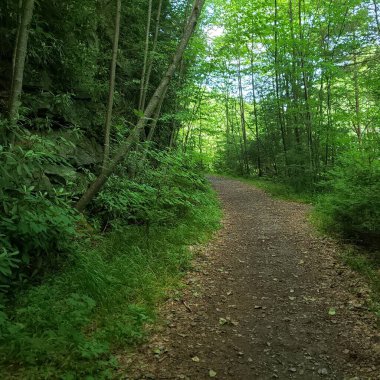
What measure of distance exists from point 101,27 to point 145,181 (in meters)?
4.95

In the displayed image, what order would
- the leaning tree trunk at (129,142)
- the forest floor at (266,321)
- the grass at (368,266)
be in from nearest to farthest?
the forest floor at (266,321) → the grass at (368,266) → the leaning tree trunk at (129,142)

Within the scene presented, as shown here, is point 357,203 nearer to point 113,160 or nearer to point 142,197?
point 142,197

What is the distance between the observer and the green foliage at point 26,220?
148 inches

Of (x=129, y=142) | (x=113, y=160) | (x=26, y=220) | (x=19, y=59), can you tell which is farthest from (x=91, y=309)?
(x=19, y=59)

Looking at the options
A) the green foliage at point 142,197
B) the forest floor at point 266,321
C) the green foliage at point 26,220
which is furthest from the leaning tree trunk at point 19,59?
the forest floor at point 266,321

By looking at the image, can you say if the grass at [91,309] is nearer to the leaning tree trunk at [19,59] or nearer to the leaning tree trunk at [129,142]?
the leaning tree trunk at [129,142]

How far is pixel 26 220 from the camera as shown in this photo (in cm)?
389

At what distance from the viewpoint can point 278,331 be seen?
13.6 feet

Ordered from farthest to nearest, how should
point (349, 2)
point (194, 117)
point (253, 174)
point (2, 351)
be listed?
point (253, 174) < point (194, 117) < point (349, 2) < point (2, 351)

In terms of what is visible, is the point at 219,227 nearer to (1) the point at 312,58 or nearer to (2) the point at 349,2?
(1) the point at 312,58

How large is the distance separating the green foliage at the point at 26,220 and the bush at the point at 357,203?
584 centimetres

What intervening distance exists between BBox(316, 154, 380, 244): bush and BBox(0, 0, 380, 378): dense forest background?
0.03 metres

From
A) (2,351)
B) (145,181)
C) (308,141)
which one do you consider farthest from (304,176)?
(2,351)

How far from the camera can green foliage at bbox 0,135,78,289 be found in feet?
12.3
